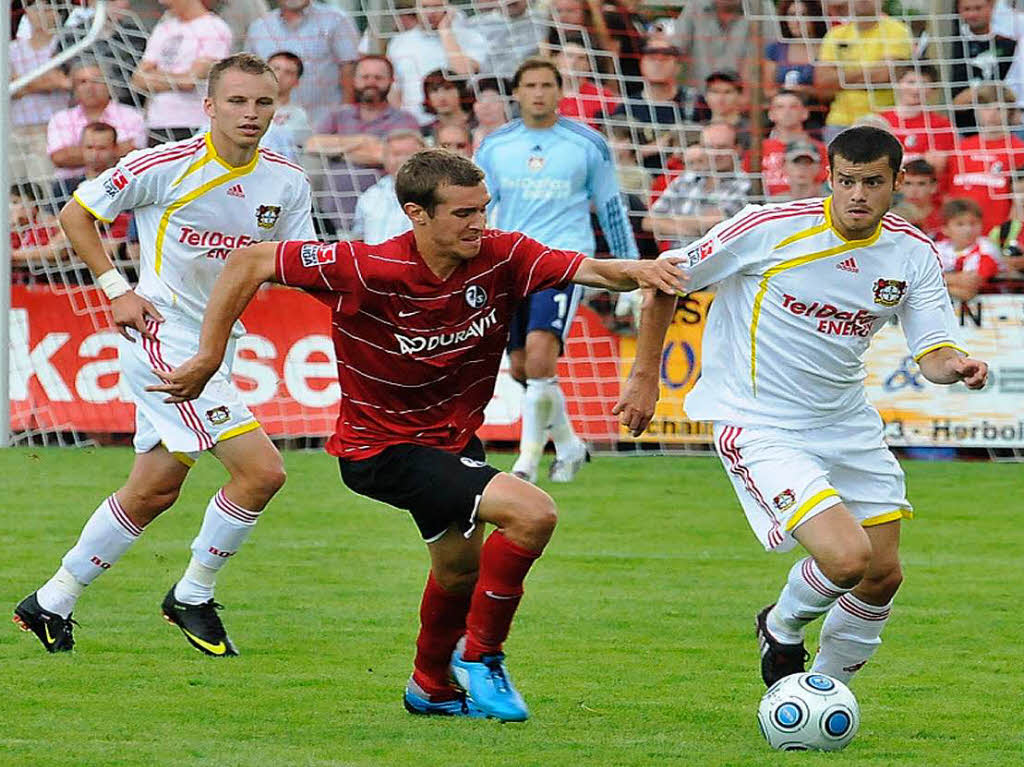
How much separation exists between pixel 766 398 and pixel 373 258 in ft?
4.31

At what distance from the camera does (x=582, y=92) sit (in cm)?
A: 1385

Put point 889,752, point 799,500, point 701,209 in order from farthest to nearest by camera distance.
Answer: point 701,209, point 799,500, point 889,752

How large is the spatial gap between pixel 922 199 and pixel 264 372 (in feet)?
15.3

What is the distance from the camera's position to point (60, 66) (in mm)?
14312

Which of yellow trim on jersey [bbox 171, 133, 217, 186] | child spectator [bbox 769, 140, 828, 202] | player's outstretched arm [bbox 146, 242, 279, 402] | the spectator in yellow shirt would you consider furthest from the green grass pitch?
the spectator in yellow shirt

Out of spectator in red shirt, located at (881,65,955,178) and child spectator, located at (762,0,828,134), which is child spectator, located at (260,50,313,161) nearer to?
child spectator, located at (762,0,828,134)

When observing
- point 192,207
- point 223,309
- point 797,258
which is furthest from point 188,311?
point 797,258

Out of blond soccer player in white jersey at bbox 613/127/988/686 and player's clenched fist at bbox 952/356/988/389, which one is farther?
blond soccer player in white jersey at bbox 613/127/988/686

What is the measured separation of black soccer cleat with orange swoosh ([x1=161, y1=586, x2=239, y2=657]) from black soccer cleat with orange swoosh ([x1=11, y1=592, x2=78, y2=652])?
37cm

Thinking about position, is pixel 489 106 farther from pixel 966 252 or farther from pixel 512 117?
pixel 966 252

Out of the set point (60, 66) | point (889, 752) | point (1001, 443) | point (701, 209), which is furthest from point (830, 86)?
point (889, 752)

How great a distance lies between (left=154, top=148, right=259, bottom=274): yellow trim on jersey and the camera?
6.82 meters

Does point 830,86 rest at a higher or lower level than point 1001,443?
higher

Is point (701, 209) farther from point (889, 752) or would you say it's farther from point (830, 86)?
point (889, 752)
